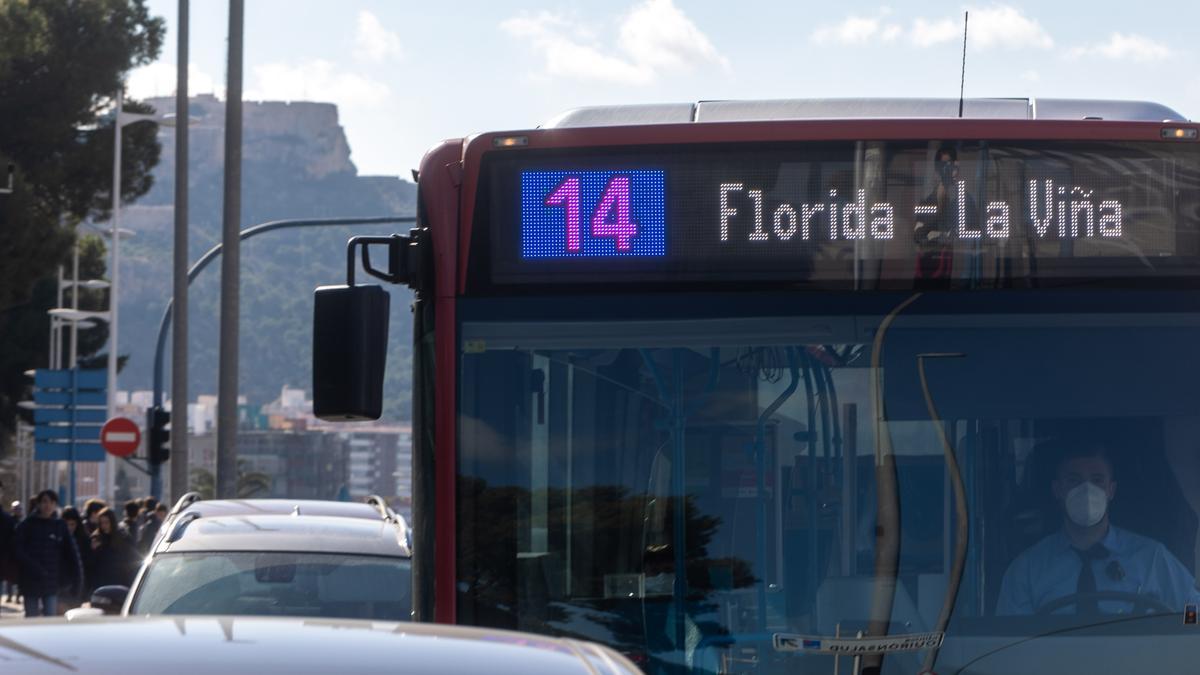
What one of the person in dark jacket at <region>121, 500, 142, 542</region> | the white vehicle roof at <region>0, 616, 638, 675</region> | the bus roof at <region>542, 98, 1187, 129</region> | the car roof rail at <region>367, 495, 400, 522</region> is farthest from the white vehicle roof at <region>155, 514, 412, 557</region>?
the person in dark jacket at <region>121, 500, 142, 542</region>

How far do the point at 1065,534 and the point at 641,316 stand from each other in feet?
3.86

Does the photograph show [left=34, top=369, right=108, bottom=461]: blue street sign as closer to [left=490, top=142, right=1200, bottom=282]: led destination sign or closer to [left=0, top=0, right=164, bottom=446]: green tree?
[left=0, top=0, right=164, bottom=446]: green tree

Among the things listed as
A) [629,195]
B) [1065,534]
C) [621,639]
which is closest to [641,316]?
[629,195]

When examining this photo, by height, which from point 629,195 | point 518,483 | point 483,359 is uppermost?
point 629,195

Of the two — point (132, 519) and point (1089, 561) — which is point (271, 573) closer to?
point (1089, 561)

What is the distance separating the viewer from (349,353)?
16.4 feet

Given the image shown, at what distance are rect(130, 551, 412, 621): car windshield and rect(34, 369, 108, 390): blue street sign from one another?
58.9 feet

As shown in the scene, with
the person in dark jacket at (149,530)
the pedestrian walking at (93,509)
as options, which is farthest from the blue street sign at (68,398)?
the person in dark jacket at (149,530)

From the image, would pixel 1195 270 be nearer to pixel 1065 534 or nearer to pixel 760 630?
pixel 1065 534

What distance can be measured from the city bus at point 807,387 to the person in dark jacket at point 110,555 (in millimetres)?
13174

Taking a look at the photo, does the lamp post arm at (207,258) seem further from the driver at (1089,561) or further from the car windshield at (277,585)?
the driver at (1089,561)

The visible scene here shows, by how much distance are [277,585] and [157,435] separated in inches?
685

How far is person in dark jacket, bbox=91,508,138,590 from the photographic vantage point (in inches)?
695

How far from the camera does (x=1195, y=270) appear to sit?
5094 mm
